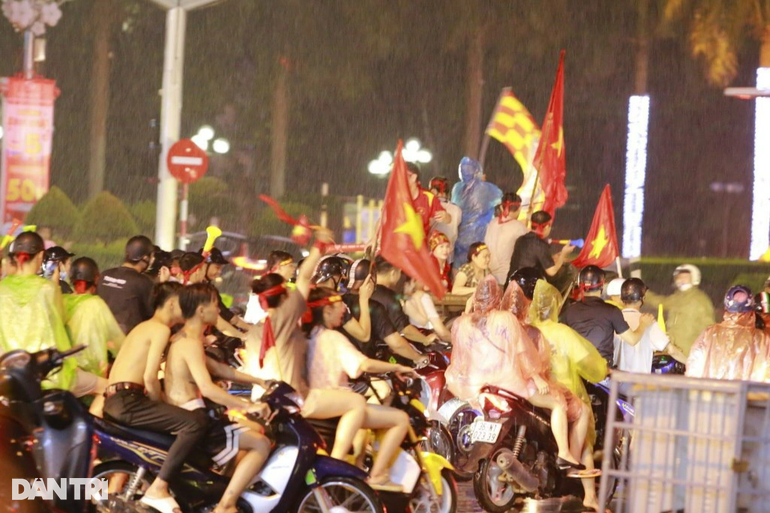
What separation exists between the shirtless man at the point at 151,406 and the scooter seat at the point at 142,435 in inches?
1.1

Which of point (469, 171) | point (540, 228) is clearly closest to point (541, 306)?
point (540, 228)

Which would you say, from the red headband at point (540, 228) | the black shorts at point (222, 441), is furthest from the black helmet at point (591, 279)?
the black shorts at point (222, 441)

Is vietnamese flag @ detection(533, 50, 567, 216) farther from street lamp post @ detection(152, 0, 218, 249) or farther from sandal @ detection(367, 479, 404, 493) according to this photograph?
street lamp post @ detection(152, 0, 218, 249)

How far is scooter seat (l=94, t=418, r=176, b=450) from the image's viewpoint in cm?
755

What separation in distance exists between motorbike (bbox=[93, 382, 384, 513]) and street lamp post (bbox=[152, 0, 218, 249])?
14.8m

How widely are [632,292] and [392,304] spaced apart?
2.15 m

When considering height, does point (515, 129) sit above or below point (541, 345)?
above

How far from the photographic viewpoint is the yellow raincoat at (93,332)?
872cm

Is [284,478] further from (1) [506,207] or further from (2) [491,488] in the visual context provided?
(1) [506,207]

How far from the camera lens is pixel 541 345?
9867mm

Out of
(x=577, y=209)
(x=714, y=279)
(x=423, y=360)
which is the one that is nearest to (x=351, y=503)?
(x=423, y=360)

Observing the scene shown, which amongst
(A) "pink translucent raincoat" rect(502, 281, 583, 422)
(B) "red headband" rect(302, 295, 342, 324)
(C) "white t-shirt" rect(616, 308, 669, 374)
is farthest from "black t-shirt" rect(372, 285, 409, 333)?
(B) "red headband" rect(302, 295, 342, 324)

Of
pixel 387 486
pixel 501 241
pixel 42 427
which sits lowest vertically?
pixel 387 486

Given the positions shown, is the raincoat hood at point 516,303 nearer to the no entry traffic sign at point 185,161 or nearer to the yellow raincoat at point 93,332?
the yellow raincoat at point 93,332
